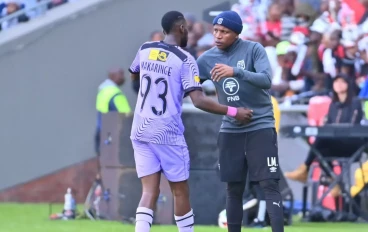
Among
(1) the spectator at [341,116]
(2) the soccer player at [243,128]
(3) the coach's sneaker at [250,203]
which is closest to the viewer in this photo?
(2) the soccer player at [243,128]

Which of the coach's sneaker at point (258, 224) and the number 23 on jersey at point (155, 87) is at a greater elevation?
the number 23 on jersey at point (155, 87)

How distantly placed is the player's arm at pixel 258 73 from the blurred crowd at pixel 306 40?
6072mm

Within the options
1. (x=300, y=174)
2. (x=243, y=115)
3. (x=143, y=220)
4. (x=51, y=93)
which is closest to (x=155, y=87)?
(x=243, y=115)

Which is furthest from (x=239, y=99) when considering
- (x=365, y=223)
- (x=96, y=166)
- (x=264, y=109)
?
(x=96, y=166)

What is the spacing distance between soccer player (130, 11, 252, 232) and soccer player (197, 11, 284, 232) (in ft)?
0.70

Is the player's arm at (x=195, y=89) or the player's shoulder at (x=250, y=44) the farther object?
the player's shoulder at (x=250, y=44)

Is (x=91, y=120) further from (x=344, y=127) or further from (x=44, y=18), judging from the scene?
(x=344, y=127)

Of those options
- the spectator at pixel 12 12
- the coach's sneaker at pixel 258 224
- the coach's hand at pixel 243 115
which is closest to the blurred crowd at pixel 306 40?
the coach's sneaker at pixel 258 224

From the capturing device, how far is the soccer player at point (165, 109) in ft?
29.5

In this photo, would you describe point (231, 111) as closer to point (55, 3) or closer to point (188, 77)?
point (188, 77)

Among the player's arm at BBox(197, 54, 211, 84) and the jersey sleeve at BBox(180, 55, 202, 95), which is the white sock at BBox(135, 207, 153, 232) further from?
the player's arm at BBox(197, 54, 211, 84)

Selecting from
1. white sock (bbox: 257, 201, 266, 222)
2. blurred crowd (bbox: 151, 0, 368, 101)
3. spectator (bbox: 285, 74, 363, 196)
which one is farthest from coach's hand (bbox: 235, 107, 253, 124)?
blurred crowd (bbox: 151, 0, 368, 101)

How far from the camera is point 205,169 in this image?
43.0 feet

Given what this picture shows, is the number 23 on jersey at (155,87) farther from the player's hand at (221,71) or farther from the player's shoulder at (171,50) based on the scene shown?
the player's hand at (221,71)
